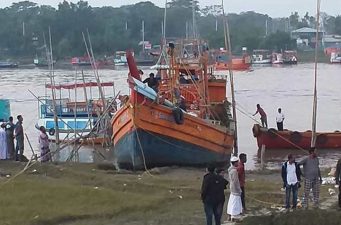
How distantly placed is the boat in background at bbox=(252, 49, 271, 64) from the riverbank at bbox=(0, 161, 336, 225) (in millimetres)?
110430

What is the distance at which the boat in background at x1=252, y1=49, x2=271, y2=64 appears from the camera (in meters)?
129

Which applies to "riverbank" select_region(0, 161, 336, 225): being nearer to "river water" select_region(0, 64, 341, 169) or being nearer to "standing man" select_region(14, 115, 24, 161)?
"standing man" select_region(14, 115, 24, 161)

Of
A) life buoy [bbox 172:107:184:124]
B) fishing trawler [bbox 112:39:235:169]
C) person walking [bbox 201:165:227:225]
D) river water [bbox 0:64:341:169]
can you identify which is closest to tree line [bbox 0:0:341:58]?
river water [bbox 0:64:341:169]

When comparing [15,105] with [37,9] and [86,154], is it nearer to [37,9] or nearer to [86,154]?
[86,154]

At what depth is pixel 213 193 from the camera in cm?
1261

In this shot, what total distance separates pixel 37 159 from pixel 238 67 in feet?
288

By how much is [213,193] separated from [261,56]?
120m

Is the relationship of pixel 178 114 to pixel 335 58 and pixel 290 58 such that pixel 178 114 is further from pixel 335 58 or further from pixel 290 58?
pixel 335 58

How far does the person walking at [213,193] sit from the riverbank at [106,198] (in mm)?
613

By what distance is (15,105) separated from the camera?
183 ft

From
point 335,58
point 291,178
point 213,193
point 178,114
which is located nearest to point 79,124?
point 178,114

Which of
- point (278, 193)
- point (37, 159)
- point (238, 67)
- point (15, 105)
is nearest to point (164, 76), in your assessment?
point (37, 159)

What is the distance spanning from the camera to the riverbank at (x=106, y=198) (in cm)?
1430

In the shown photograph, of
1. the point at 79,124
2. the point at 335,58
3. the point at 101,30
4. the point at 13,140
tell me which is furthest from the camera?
the point at 101,30
